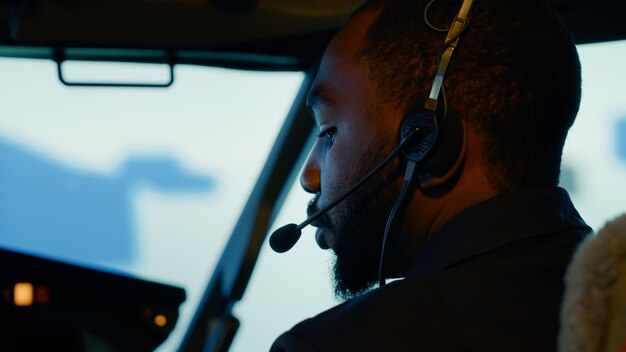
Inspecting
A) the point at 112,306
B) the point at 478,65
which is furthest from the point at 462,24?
the point at 112,306

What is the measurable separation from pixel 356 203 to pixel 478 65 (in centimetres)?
24

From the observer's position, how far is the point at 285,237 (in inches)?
52.2

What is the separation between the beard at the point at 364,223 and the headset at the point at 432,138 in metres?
0.02

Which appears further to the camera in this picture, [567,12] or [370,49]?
[567,12]

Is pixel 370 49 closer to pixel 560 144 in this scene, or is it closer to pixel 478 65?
pixel 478 65

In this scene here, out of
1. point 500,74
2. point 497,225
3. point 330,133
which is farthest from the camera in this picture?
point 330,133

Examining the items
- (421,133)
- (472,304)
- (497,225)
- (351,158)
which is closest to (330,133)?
(351,158)

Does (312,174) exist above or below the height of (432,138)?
below

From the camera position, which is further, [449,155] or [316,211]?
[316,211]

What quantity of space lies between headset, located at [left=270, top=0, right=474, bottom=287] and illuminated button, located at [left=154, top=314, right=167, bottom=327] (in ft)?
0.89

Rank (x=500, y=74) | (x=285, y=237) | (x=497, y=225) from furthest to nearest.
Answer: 1. (x=285, y=237)
2. (x=500, y=74)
3. (x=497, y=225)

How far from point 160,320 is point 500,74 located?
521 millimetres

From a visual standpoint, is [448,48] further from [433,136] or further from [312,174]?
[312,174]

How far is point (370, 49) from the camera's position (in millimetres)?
1198
